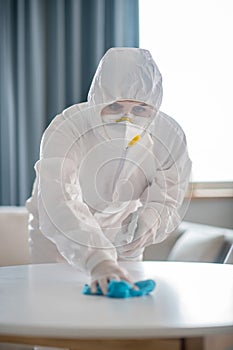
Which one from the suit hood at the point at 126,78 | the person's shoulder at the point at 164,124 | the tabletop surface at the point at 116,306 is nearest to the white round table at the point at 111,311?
the tabletop surface at the point at 116,306

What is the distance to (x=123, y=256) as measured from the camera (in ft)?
6.20

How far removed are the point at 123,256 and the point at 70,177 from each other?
0.36 meters

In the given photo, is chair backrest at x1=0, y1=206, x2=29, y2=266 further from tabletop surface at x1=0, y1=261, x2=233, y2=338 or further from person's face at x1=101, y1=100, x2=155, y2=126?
person's face at x1=101, y1=100, x2=155, y2=126

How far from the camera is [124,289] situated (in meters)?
1.42

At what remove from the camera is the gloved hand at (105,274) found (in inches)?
56.1

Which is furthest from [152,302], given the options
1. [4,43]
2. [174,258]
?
[4,43]

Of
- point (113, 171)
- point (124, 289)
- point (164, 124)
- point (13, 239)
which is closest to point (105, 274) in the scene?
point (124, 289)

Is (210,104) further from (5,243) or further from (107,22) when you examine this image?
(5,243)

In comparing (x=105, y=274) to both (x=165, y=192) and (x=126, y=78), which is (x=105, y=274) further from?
(x=126, y=78)

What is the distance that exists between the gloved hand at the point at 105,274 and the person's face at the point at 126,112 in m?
0.38

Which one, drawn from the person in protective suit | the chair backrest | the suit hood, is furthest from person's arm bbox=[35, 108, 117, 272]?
the chair backrest

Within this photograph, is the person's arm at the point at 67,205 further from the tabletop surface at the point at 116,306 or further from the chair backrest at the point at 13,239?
the chair backrest at the point at 13,239

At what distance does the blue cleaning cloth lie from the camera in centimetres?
141

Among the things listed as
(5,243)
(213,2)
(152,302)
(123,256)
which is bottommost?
(5,243)
